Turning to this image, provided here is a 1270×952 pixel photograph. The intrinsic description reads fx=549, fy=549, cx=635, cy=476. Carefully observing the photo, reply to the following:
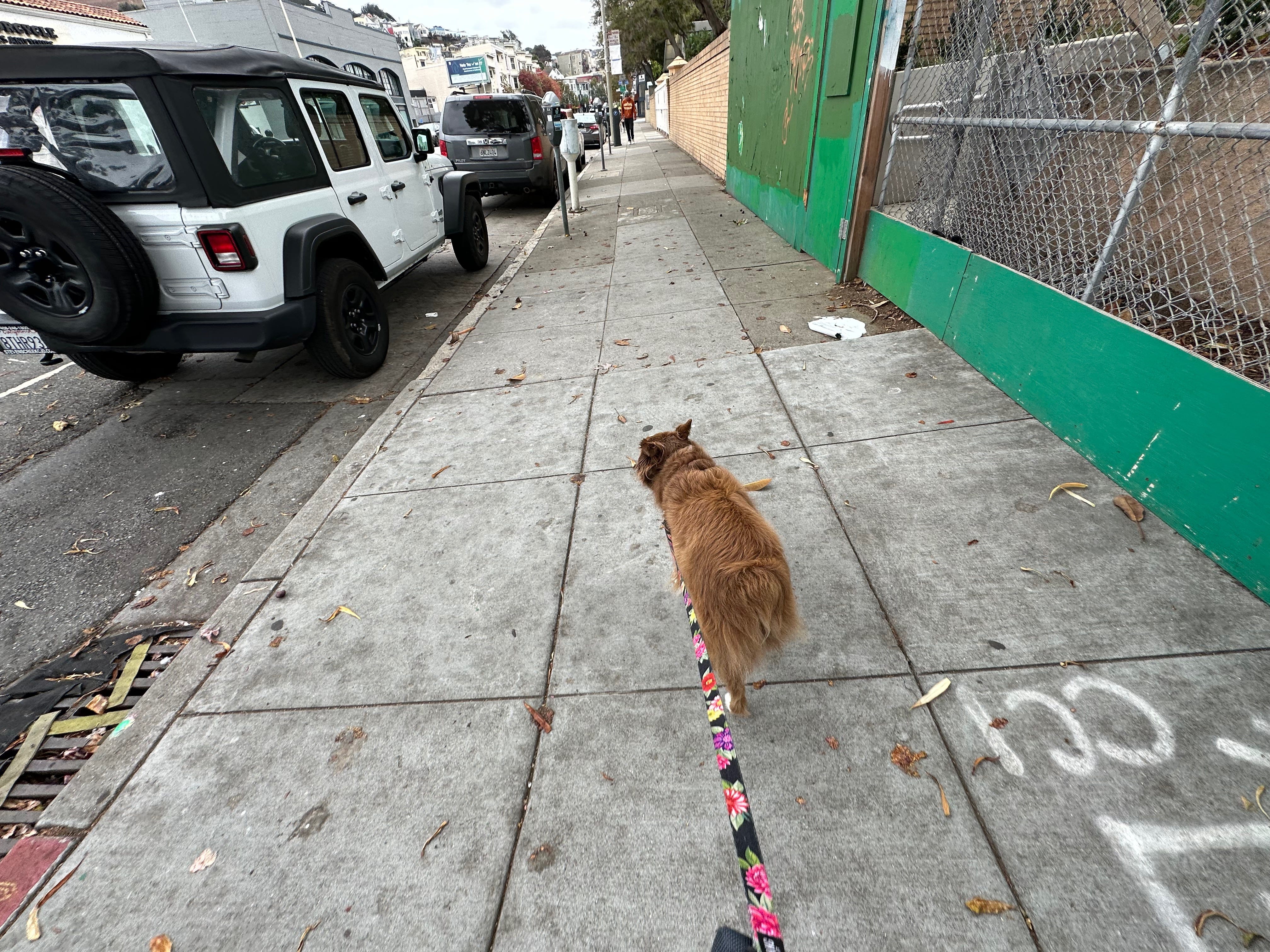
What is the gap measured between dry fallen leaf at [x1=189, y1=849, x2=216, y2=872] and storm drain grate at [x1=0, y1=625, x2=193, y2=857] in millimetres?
725

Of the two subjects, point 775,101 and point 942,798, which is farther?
point 775,101

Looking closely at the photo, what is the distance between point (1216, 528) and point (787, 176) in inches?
262

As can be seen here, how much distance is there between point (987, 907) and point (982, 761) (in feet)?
1.44

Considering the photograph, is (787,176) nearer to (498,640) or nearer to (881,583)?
(881,583)

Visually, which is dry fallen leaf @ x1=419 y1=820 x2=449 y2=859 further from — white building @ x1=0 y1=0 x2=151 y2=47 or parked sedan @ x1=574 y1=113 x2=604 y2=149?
white building @ x1=0 y1=0 x2=151 y2=47

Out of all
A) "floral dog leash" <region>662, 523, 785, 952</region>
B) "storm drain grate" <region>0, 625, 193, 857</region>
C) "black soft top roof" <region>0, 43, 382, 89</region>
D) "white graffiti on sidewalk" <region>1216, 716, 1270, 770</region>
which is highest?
"black soft top roof" <region>0, 43, 382, 89</region>

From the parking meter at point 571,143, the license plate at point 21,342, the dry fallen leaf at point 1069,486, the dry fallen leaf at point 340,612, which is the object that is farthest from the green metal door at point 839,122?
the license plate at point 21,342

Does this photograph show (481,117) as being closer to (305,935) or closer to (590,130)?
(305,935)

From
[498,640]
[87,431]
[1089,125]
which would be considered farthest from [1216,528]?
[87,431]

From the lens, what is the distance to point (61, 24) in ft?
89.0

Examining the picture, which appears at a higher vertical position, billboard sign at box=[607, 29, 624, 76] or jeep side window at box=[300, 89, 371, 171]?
billboard sign at box=[607, 29, 624, 76]

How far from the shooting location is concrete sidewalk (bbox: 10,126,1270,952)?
160cm

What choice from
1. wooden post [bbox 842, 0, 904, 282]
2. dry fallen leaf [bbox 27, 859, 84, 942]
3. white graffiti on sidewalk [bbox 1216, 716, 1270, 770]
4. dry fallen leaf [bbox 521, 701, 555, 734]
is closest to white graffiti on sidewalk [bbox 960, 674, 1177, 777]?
white graffiti on sidewalk [bbox 1216, 716, 1270, 770]

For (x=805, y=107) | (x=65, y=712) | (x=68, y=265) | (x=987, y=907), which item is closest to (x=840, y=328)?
(x=805, y=107)
